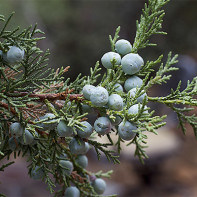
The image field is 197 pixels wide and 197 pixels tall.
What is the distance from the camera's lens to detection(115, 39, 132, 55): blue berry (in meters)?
0.74

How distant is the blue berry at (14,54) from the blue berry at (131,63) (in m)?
0.23

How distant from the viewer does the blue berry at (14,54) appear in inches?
26.7

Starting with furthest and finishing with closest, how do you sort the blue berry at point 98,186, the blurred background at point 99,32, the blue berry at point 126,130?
1. the blurred background at point 99,32
2. the blue berry at point 98,186
3. the blue berry at point 126,130

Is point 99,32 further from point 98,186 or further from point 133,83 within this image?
point 133,83

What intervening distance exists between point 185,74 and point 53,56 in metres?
2.78

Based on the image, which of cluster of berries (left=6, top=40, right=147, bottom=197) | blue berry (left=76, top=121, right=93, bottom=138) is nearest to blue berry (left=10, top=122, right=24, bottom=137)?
cluster of berries (left=6, top=40, right=147, bottom=197)

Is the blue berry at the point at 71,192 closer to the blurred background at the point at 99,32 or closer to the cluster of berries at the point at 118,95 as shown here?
the cluster of berries at the point at 118,95

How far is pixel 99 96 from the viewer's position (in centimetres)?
63

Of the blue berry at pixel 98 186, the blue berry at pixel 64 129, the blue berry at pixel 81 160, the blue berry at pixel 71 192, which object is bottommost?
the blue berry at pixel 71 192

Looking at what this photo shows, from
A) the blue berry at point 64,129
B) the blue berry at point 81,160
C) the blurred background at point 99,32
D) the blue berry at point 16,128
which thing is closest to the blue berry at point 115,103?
the blue berry at point 64,129

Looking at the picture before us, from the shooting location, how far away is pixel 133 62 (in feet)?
2.28

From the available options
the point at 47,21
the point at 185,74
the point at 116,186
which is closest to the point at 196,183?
the point at 116,186

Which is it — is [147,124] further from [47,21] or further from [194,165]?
[47,21]

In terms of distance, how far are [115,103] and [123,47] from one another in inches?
6.7
